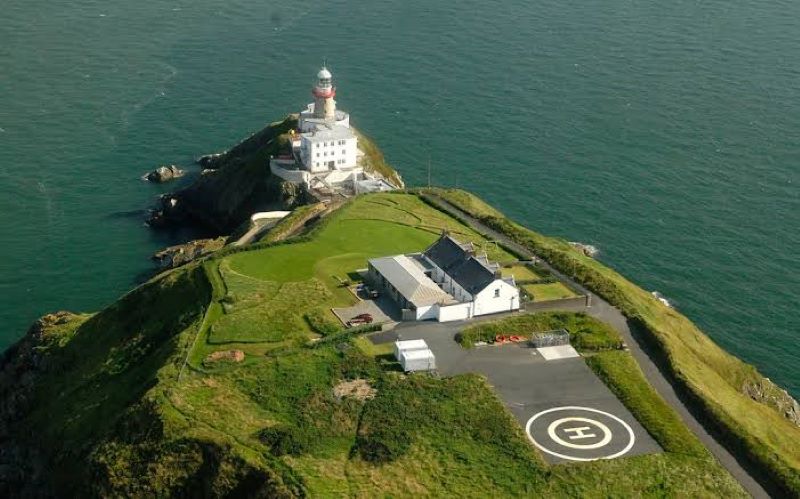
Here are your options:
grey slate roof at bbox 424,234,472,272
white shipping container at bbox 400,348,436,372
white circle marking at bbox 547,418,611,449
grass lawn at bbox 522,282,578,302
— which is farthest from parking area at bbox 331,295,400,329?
white circle marking at bbox 547,418,611,449

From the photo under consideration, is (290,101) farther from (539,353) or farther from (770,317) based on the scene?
(539,353)

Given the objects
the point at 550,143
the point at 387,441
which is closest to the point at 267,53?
the point at 550,143

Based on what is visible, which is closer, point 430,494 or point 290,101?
point 430,494

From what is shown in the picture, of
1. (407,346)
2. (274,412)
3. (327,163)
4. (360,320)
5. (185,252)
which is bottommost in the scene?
(185,252)

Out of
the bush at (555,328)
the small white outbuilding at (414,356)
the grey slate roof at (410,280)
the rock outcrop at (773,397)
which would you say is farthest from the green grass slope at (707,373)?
the small white outbuilding at (414,356)

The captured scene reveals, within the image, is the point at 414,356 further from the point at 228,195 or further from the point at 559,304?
the point at 228,195

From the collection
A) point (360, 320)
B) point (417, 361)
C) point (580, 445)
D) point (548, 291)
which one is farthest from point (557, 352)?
point (360, 320)
